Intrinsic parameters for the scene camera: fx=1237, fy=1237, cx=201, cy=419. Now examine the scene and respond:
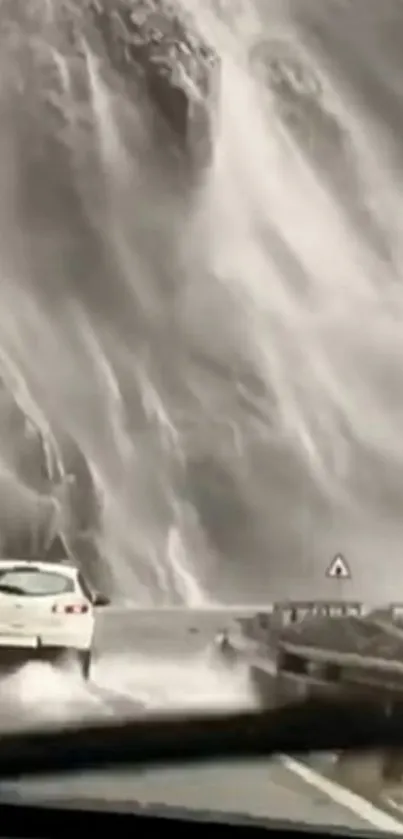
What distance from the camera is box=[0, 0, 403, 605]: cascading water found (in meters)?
1.36

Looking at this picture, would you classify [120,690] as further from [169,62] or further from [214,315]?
[169,62]

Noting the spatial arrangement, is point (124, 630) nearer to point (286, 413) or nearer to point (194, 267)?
point (286, 413)

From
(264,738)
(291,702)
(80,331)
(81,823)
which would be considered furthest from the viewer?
(80,331)

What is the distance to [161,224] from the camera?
144 centimetres

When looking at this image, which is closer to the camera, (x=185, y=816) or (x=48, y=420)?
(x=185, y=816)

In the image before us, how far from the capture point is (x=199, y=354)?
1.42 metres

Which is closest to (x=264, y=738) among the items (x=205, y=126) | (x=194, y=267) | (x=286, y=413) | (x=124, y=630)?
(x=124, y=630)

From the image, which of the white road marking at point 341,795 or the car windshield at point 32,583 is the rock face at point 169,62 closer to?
the car windshield at point 32,583

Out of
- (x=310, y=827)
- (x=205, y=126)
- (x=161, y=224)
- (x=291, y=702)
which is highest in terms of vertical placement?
(x=205, y=126)

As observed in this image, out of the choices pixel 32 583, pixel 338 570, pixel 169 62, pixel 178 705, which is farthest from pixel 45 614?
pixel 169 62

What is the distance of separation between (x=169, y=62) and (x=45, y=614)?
66 cm

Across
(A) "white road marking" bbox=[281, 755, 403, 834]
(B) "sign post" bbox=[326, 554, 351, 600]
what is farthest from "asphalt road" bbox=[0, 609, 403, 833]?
Answer: (B) "sign post" bbox=[326, 554, 351, 600]

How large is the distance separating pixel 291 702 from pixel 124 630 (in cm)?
20

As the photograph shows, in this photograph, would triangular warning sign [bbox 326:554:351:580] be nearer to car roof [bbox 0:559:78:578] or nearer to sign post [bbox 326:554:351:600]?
sign post [bbox 326:554:351:600]
